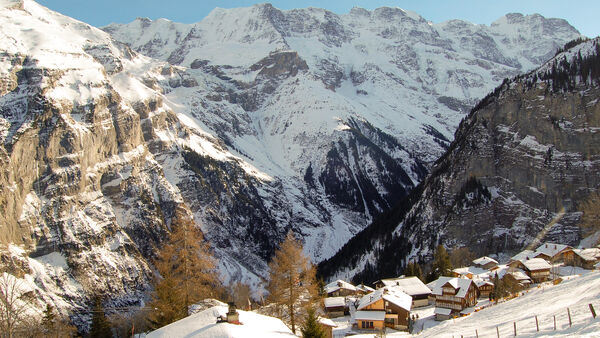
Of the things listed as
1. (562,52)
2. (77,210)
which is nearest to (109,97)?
(77,210)

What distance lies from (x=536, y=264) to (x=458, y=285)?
18222mm

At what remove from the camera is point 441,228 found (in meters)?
118

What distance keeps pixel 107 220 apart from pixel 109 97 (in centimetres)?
4843

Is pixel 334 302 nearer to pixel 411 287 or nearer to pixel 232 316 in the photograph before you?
pixel 411 287

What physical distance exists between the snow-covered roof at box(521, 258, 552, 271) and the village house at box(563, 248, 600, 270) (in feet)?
15.2

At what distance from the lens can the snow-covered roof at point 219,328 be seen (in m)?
30.4

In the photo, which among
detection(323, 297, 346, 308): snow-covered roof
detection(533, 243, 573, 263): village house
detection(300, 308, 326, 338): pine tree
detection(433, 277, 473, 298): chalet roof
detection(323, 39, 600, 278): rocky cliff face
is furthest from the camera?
detection(323, 39, 600, 278): rocky cliff face

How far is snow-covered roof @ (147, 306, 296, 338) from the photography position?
30.4 m

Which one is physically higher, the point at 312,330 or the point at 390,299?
the point at 312,330

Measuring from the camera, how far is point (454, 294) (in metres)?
68.1

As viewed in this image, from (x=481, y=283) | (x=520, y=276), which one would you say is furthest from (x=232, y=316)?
(x=520, y=276)

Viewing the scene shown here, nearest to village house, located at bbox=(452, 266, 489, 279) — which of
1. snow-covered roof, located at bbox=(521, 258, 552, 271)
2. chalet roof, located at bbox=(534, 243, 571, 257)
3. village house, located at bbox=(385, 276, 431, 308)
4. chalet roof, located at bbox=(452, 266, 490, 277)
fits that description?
chalet roof, located at bbox=(452, 266, 490, 277)

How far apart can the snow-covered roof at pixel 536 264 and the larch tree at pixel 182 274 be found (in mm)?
58271

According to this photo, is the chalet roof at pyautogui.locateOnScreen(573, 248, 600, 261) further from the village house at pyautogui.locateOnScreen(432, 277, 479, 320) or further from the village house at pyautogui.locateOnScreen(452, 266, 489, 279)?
the village house at pyautogui.locateOnScreen(432, 277, 479, 320)
